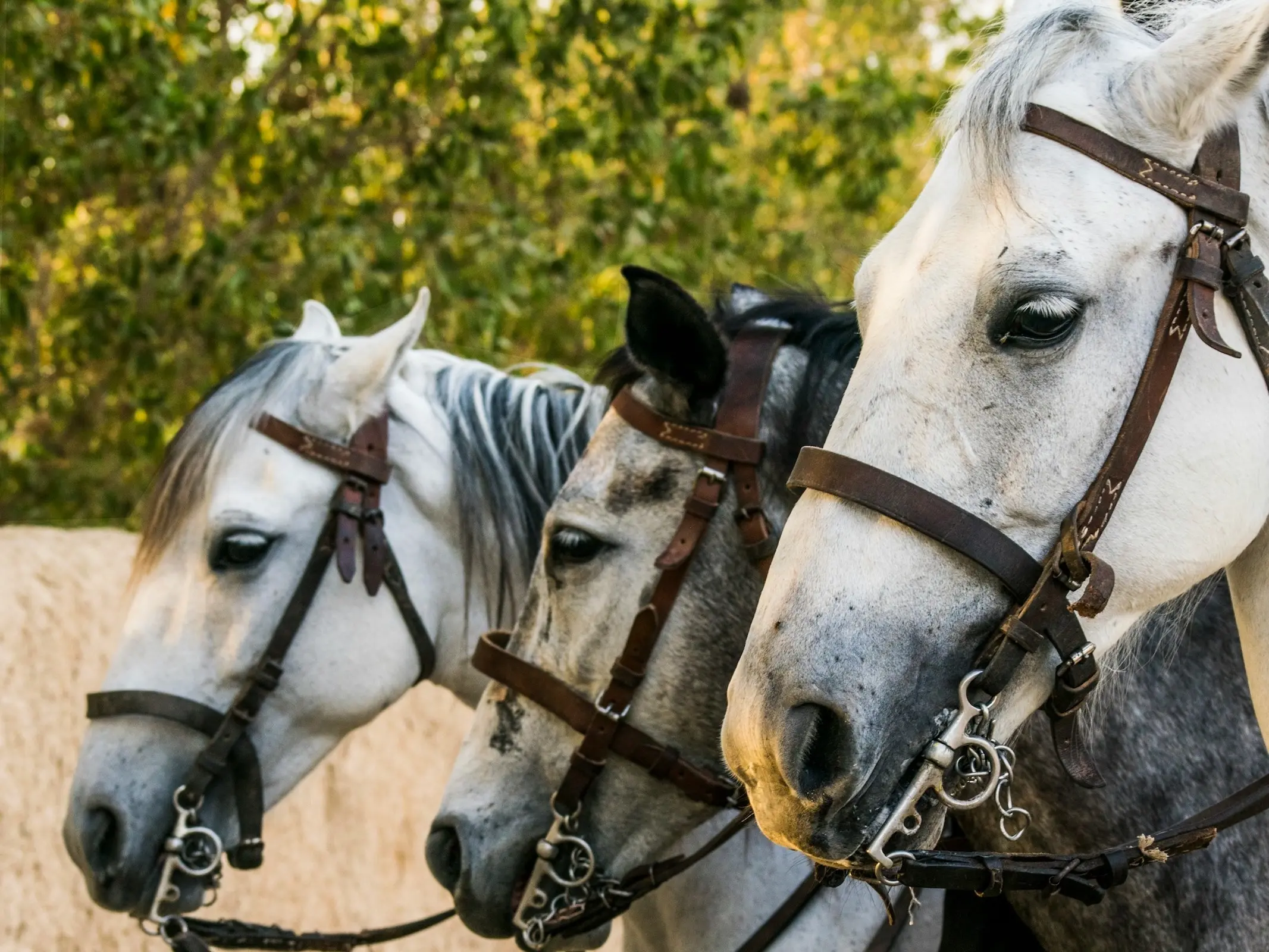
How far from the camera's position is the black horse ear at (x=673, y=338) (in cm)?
252

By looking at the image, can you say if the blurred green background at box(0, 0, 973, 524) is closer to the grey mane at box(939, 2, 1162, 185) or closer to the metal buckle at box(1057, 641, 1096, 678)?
the grey mane at box(939, 2, 1162, 185)

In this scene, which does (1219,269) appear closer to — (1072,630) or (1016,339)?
(1016,339)

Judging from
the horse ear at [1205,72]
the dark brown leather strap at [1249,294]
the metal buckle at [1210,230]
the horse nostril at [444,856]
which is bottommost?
the horse nostril at [444,856]

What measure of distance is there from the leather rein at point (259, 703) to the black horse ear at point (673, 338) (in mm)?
→ 1046

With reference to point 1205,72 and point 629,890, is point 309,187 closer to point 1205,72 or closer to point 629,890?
point 629,890

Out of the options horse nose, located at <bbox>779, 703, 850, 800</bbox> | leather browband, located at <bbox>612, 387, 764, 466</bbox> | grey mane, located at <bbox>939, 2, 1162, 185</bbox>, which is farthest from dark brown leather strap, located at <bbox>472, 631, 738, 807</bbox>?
grey mane, located at <bbox>939, 2, 1162, 185</bbox>

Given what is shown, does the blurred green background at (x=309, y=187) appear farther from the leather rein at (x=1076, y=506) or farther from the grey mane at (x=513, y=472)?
the leather rein at (x=1076, y=506)

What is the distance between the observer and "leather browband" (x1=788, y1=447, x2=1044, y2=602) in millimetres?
1556

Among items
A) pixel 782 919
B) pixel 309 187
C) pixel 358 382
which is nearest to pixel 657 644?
pixel 782 919

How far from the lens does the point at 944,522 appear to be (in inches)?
61.2

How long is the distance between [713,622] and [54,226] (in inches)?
190

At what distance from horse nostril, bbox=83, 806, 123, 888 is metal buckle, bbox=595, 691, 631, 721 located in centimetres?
139

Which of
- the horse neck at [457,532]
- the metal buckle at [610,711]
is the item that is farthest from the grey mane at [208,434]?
the metal buckle at [610,711]

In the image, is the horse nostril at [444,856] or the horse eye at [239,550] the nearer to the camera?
the horse nostril at [444,856]
